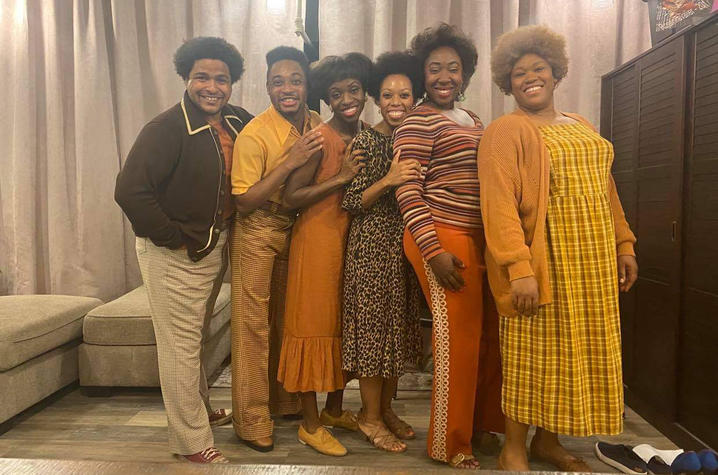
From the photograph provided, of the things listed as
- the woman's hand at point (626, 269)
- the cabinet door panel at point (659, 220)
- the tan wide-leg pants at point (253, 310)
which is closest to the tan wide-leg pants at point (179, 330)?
→ the tan wide-leg pants at point (253, 310)

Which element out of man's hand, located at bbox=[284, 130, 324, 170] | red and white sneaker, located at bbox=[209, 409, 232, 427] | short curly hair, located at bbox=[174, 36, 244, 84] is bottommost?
red and white sneaker, located at bbox=[209, 409, 232, 427]

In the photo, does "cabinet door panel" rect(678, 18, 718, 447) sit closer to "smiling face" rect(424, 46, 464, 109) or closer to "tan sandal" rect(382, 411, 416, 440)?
"smiling face" rect(424, 46, 464, 109)

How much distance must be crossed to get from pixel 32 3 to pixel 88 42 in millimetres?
427

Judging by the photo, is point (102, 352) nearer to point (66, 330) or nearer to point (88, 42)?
point (66, 330)

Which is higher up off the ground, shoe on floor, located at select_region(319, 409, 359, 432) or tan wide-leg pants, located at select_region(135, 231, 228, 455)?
tan wide-leg pants, located at select_region(135, 231, 228, 455)

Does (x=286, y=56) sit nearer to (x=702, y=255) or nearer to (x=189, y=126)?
(x=189, y=126)

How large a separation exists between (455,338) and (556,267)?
39 centimetres

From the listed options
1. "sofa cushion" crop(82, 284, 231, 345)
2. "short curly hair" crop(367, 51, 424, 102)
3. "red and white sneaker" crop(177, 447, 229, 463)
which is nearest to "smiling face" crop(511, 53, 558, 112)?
"short curly hair" crop(367, 51, 424, 102)

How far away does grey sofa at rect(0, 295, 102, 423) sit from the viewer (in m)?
2.26

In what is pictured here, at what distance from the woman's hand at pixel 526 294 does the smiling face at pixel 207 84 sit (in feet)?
3.85

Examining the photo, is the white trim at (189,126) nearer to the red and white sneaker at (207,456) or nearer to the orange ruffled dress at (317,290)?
the orange ruffled dress at (317,290)

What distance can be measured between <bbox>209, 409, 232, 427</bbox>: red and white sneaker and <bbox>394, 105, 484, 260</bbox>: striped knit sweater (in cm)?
118

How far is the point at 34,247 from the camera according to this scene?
3.29 meters

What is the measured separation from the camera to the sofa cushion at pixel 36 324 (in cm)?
227
